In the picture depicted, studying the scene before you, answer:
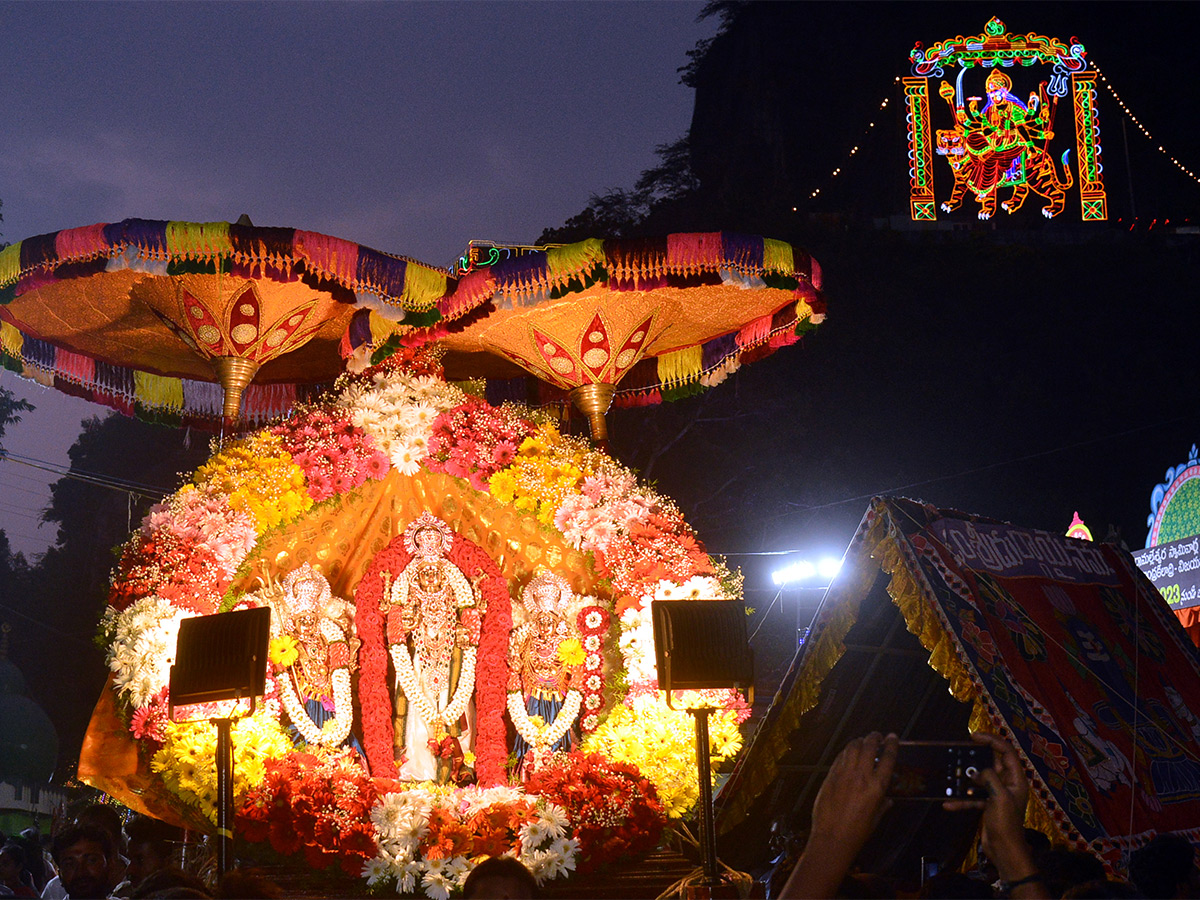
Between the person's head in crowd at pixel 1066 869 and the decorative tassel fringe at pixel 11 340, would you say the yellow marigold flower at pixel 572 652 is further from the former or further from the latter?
the decorative tassel fringe at pixel 11 340

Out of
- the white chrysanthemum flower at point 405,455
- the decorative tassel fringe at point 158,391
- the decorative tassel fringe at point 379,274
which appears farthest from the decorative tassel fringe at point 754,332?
the decorative tassel fringe at point 158,391

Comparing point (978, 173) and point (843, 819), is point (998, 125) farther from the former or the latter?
point (843, 819)

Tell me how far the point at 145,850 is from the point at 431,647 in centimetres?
331

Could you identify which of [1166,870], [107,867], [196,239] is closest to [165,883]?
[107,867]

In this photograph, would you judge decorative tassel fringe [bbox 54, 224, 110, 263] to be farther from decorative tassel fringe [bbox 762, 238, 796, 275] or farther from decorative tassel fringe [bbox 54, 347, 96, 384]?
decorative tassel fringe [bbox 762, 238, 796, 275]

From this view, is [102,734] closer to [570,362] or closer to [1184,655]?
[570,362]

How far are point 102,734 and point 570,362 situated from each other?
4495 millimetres

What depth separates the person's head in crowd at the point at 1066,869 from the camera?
4699 mm

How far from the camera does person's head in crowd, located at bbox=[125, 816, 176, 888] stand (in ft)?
19.8

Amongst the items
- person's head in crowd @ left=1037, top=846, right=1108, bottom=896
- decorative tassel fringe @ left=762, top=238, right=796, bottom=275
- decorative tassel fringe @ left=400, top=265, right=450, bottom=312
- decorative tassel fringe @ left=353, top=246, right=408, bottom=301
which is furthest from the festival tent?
decorative tassel fringe @ left=353, top=246, right=408, bottom=301

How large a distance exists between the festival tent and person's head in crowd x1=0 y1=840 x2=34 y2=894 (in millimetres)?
4394

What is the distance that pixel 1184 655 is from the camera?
8.12m

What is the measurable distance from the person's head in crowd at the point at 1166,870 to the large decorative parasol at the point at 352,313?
4830 millimetres

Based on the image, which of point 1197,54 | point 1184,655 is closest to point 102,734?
point 1184,655
